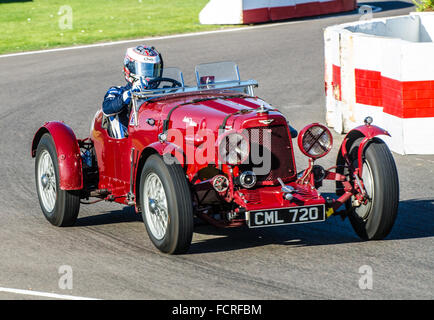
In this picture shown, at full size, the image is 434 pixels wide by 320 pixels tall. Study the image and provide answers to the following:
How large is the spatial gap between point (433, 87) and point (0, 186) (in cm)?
543

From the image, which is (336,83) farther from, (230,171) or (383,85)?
(230,171)

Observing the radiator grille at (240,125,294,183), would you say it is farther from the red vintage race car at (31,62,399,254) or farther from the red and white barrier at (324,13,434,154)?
the red and white barrier at (324,13,434,154)

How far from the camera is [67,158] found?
842 cm

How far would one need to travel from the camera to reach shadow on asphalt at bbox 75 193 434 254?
25.0ft

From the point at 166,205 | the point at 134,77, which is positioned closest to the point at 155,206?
the point at 166,205

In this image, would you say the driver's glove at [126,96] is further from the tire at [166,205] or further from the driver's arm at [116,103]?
the tire at [166,205]

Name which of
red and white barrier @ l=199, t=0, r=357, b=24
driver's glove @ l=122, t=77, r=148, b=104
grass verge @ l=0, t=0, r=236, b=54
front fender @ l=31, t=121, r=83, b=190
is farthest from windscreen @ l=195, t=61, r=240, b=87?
red and white barrier @ l=199, t=0, r=357, b=24

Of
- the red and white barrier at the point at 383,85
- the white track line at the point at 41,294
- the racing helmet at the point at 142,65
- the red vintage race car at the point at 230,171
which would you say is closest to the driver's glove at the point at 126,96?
the red vintage race car at the point at 230,171

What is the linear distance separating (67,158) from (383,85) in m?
4.81

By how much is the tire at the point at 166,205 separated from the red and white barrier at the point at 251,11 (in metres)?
17.4

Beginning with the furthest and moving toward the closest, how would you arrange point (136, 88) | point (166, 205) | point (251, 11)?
1. point (251, 11)
2. point (136, 88)
3. point (166, 205)

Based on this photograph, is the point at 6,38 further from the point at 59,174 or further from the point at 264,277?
the point at 264,277

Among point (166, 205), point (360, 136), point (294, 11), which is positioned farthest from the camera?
point (294, 11)

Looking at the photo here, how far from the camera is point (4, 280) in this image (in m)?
6.77
